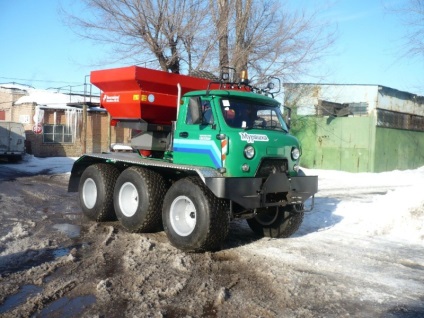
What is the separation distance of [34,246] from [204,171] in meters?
2.87

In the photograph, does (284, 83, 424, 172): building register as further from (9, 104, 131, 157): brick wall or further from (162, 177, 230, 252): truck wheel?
(162, 177, 230, 252): truck wheel

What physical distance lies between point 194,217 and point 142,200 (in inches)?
50.1

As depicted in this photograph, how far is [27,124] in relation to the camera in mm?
29594

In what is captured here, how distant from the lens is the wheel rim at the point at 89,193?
904cm

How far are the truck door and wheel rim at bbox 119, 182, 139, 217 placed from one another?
1341 mm

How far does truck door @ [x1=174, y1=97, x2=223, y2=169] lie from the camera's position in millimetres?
6438

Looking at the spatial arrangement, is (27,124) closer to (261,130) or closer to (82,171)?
(82,171)

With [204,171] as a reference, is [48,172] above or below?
below

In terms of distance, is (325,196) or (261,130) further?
(325,196)

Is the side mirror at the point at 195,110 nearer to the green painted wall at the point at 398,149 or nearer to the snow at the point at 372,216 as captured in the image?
the snow at the point at 372,216

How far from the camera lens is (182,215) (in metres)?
6.85

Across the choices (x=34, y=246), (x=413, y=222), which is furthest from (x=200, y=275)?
(x=413, y=222)

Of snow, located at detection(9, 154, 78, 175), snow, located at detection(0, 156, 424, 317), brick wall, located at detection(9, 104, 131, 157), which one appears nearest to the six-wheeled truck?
snow, located at detection(0, 156, 424, 317)

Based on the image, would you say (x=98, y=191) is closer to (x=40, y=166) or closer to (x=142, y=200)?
(x=142, y=200)
